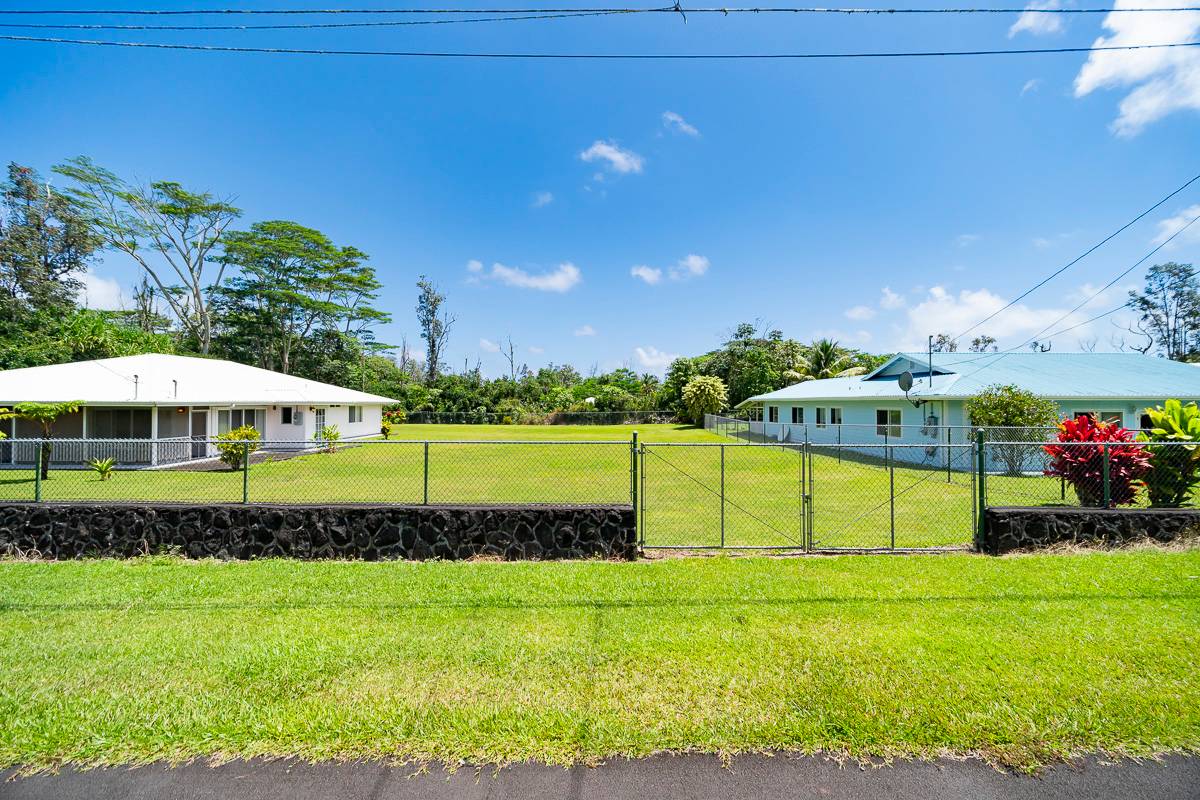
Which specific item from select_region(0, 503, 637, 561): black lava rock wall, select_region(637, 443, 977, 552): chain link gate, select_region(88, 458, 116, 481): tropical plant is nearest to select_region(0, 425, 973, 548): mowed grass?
select_region(637, 443, 977, 552): chain link gate

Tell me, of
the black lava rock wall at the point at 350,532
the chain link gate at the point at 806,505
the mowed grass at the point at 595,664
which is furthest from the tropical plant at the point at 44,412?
the chain link gate at the point at 806,505

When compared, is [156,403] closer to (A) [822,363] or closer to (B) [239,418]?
(B) [239,418]

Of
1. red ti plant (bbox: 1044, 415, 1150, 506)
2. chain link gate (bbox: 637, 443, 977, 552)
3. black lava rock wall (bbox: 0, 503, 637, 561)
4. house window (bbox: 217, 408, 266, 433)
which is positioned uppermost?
house window (bbox: 217, 408, 266, 433)

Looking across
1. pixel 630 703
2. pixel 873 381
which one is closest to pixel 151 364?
pixel 630 703

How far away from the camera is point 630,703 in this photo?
135 inches

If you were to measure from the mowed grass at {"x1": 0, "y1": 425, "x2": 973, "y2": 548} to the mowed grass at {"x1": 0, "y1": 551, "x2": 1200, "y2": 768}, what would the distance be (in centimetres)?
178

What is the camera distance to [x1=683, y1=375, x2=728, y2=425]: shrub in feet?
137

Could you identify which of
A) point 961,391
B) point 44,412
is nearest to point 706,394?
point 961,391

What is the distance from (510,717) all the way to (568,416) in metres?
43.3

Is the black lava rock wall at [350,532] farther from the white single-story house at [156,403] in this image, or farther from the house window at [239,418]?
the house window at [239,418]

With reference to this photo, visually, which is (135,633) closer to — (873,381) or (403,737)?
(403,737)

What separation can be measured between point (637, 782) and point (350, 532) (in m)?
5.23

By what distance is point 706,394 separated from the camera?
41.8 metres

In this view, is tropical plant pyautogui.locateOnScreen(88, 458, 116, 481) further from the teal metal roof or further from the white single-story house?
the teal metal roof
